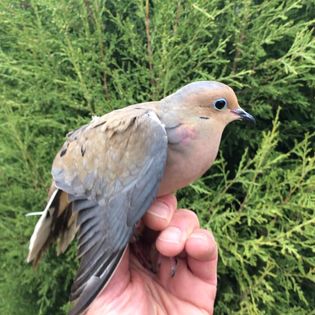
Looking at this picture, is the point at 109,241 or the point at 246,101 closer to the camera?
the point at 109,241

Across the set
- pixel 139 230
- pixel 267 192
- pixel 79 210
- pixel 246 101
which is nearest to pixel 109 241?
pixel 79 210

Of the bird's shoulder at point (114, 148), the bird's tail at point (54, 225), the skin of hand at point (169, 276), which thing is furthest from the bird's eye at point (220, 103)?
the bird's tail at point (54, 225)

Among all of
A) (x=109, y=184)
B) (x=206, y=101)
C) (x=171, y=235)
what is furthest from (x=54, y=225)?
(x=206, y=101)

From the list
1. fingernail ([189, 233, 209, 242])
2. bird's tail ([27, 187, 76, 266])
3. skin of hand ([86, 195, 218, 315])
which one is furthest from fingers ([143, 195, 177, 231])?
bird's tail ([27, 187, 76, 266])

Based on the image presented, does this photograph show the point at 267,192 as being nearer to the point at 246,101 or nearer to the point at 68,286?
the point at 246,101

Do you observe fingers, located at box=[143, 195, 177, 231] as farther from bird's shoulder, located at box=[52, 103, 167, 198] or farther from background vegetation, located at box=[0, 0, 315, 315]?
background vegetation, located at box=[0, 0, 315, 315]

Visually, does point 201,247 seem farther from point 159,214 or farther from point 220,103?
point 220,103
